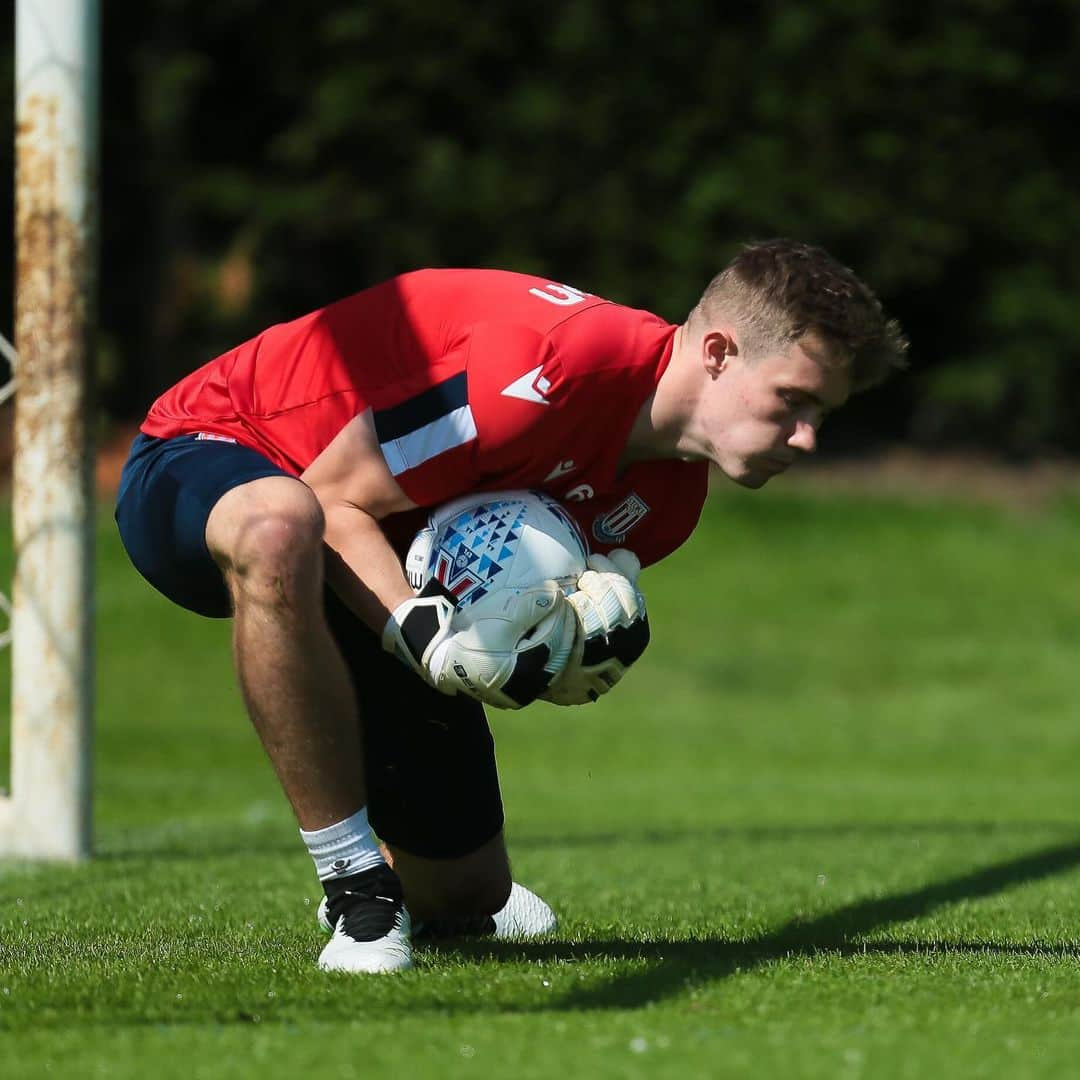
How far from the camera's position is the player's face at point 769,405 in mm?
3871

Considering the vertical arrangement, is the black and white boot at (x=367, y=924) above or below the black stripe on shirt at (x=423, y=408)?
below

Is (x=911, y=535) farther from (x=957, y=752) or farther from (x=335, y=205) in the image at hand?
(x=335, y=205)

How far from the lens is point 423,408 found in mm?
3744

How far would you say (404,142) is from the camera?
16609mm

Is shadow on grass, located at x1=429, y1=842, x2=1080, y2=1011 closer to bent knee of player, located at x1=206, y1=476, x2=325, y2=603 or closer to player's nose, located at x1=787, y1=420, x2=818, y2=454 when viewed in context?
bent knee of player, located at x1=206, y1=476, x2=325, y2=603

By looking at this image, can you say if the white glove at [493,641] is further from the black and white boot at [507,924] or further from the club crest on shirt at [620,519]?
the black and white boot at [507,924]

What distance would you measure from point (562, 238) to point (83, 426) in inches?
408

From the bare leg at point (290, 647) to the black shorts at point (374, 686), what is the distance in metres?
0.14

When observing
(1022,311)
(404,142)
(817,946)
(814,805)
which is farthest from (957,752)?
(817,946)

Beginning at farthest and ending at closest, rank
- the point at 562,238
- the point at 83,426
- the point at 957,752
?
the point at 562,238 → the point at 957,752 → the point at 83,426

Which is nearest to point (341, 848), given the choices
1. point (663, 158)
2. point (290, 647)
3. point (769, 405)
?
point (290, 647)

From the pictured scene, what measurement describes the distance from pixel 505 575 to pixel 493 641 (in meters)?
0.19

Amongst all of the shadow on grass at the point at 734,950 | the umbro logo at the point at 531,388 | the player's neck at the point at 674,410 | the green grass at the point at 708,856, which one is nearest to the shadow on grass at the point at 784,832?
the green grass at the point at 708,856

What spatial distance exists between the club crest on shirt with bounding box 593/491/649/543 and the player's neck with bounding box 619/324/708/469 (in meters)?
0.18
